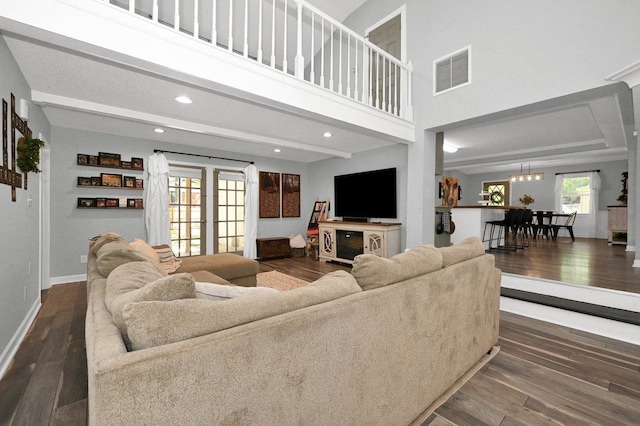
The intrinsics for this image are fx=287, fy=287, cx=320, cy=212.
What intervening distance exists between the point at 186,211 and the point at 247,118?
268cm

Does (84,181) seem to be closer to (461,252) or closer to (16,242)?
(16,242)

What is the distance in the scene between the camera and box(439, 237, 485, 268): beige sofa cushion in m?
1.89

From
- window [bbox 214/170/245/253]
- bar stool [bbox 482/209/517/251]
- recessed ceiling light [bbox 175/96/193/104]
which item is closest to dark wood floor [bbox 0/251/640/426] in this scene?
recessed ceiling light [bbox 175/96/193/104]

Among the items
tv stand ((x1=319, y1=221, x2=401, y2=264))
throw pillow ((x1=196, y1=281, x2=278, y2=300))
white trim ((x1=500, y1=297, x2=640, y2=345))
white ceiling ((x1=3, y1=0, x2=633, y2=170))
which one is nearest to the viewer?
throw pillow ((x1=196, y1=281, x2=278, y2=300))

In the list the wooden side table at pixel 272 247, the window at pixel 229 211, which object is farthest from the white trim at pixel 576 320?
the window at pixel 229 211

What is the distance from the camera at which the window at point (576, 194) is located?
8820mm

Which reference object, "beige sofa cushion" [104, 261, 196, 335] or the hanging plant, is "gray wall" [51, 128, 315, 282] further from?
"beige sofa cushion" [104, 261, 196, 335]

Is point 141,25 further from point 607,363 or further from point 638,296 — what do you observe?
point 638,296

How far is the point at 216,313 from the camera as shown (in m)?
0.93

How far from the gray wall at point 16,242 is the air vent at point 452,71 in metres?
4.56

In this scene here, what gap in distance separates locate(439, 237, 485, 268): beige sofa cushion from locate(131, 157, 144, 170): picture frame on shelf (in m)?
5.13

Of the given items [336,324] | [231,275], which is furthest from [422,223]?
[336,324]

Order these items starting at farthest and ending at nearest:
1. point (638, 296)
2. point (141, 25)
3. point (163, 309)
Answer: point (638, 296) → point (141, 25) → point (163, 309)

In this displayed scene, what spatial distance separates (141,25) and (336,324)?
246 cm
